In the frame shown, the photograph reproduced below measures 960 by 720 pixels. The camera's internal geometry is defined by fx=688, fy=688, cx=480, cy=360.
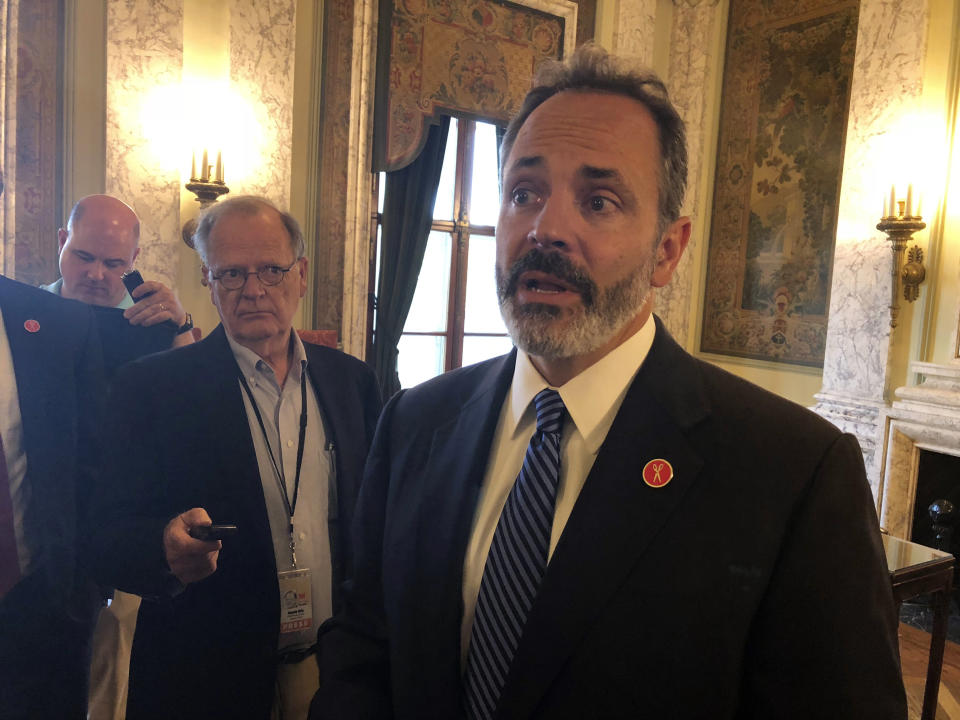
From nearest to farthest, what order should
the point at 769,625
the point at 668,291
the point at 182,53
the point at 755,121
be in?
the point at 769,625 → the point at 182,53 → the point at 755,121 → the point at 668,291

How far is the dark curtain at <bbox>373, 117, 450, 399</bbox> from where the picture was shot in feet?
17.0

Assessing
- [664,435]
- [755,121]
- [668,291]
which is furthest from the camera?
[668,291]

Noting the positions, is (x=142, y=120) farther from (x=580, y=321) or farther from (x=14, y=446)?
(x=580, y=321)

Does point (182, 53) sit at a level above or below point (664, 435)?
above

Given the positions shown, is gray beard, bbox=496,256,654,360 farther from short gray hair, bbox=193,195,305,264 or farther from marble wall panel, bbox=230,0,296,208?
marble wall panel, bbox=230,0,296,208

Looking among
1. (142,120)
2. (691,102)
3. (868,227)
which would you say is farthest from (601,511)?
(691,102)

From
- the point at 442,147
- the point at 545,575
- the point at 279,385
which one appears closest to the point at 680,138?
the point at 545,575

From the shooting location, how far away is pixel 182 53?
414cm

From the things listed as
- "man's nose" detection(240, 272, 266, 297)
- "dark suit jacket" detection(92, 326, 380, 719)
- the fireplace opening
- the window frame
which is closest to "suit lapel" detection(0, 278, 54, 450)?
"dark suit jacket" detection(92, 326, 380, 719)

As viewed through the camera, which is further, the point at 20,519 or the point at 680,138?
the point at 20,519

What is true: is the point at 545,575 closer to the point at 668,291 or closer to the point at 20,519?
the point at 20,519

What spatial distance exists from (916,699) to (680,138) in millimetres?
3307

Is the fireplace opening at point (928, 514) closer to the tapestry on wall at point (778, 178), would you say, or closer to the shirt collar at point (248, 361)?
the tapestry on wall at point (778, 178)

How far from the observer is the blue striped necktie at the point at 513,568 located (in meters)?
1.03
